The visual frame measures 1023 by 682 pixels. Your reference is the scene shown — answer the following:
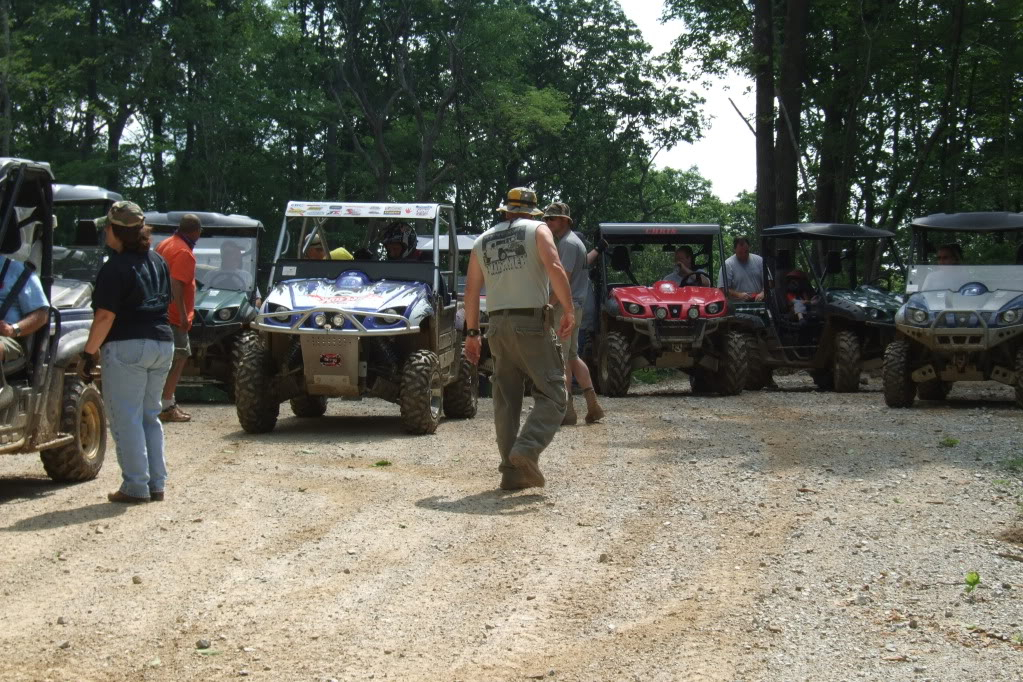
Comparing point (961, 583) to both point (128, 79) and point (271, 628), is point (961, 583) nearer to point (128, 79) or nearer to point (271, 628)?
point (271, 628)

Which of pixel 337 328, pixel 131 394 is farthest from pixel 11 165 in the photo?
pixel 337 328

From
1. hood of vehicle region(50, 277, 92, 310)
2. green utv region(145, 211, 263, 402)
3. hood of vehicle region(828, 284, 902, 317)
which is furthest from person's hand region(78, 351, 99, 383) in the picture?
hood of vehicle region(828, 284, 902, 317)

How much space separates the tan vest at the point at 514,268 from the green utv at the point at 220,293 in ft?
21.1

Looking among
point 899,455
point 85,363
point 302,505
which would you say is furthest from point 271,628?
point 899,455

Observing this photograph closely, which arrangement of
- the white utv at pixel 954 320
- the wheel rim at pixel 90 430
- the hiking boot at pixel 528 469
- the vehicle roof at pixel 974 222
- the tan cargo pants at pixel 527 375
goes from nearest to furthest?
the hiking boot at pixel 528 469, the tan cargo pants at pixel 527 375, the wheel rim at pixel 90 430, the white utv at pixel 954 320, the vehicle roof at pixel 974 222

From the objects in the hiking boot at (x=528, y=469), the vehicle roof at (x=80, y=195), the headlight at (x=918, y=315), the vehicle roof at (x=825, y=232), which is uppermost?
the vehicle roof at (x=80, y=195)

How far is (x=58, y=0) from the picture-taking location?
34031 mm

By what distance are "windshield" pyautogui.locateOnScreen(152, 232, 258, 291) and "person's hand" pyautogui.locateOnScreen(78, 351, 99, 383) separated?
7486mm

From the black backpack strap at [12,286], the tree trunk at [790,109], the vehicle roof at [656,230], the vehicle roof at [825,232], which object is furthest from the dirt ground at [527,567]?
the tree trunk at [790,109]

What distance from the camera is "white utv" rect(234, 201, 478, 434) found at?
12.1 metres

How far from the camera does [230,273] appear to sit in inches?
695

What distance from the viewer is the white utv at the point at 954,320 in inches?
583

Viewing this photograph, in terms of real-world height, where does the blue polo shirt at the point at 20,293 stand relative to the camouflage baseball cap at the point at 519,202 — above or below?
below

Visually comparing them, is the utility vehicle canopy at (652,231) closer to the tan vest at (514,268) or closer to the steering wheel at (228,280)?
the steering wheel at (228,280)
